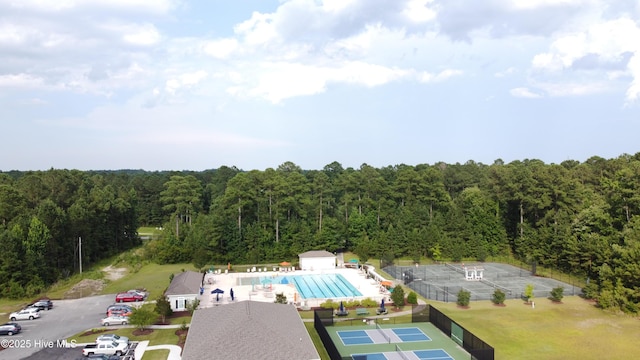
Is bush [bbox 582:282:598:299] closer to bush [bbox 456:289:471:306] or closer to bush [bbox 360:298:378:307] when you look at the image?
bush [bbox 456:289:471:306]

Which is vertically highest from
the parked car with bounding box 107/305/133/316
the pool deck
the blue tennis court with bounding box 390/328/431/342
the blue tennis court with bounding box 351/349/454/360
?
the parked car with bounding box 107/305/133/316

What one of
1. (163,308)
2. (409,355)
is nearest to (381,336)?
(409,355)

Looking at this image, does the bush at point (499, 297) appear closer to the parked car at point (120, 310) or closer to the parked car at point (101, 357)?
the parked car at point (101, 357)

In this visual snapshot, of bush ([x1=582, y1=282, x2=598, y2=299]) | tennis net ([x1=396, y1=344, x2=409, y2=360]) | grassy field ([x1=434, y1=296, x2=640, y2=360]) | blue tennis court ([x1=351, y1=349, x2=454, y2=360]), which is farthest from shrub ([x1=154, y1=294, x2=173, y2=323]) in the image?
bush ([x1=582, y1=282, x2=598, y2=299])

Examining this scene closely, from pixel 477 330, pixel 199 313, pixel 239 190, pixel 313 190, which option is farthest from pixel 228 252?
pixel 477 330

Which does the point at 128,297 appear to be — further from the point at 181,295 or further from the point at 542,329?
the point at 542,329
